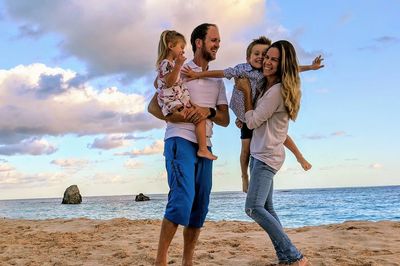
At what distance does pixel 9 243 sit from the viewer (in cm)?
790

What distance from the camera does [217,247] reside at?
6301 millimetres

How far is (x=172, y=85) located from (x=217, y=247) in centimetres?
313

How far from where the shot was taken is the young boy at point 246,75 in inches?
163

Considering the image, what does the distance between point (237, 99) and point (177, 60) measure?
848 mm

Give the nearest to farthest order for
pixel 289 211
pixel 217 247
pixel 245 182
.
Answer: pixel 245 182 → pixel 217 247 → pixel 289 211

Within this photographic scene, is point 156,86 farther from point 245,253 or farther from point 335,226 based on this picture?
point 335,226

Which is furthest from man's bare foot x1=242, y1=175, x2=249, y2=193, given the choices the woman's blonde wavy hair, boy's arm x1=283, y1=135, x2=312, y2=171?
the woman's blonde wavy hair

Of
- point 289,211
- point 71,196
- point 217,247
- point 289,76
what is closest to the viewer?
point 289,76

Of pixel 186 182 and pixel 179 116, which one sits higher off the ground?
pixel 179 116

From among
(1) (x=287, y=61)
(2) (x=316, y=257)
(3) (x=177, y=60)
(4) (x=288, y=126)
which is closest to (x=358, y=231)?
(2) (x=316, y=257)

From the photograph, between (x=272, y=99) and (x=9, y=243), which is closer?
(x=272, y=99)

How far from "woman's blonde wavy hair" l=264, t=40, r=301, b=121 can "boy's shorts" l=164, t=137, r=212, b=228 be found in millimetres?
846

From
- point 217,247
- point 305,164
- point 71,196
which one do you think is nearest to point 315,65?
point 305,164

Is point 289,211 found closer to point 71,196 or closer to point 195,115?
point 195,115
